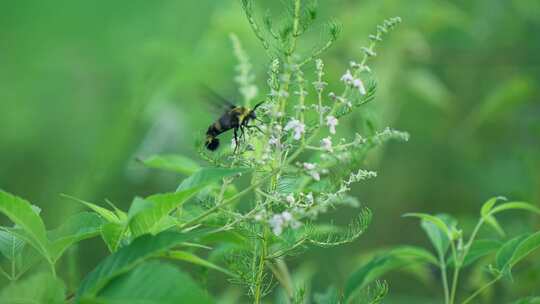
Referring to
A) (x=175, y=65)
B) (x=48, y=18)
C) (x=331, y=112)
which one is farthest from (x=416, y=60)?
(x=331, y=112)

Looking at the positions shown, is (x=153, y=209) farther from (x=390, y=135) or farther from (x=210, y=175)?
(x=390, y=135)

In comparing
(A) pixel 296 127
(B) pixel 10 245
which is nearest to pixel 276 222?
(A) pixel 296 127

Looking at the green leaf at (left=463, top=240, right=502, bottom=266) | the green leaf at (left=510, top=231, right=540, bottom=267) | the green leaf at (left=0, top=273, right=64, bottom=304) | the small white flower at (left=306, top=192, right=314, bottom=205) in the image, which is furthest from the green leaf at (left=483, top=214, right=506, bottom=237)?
the green leaf at (left=0, top=273, right=64, bottom=304)

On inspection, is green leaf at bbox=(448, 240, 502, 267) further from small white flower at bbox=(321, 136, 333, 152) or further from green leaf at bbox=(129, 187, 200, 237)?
green leaf at bbox=(129, 187, 200, 237)

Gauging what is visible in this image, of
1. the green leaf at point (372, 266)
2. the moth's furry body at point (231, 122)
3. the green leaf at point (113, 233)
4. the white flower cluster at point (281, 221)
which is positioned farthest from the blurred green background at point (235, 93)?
the white flower cluster at point (281, 221)

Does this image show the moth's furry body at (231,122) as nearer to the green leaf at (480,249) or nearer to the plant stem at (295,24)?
the plant stem at (295,24)

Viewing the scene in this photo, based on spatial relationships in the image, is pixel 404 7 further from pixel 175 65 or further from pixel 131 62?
pixel 131 62
